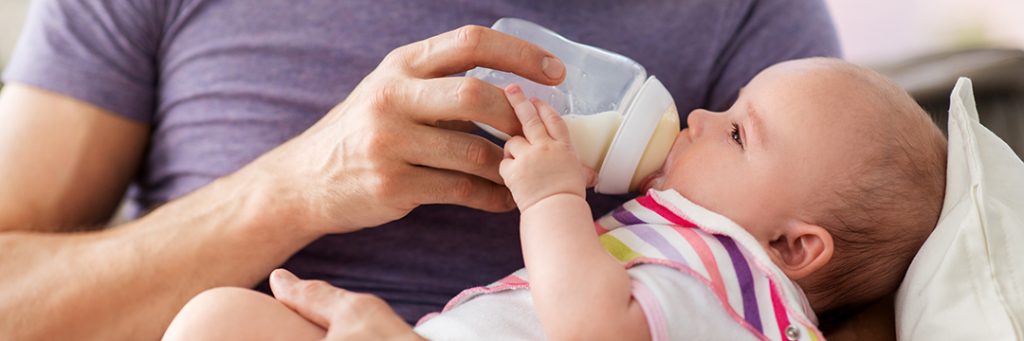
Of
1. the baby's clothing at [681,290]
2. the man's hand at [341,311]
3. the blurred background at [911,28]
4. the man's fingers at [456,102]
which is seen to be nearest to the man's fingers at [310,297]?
the man's hand at [341,311]

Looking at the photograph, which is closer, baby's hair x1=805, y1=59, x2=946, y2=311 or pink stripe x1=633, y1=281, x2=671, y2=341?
pink stripe x1=633, y1=281, x2=671, y2=341

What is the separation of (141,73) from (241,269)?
1.34 feet

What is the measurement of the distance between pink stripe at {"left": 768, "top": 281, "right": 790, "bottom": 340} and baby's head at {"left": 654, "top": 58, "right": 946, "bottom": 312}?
7 cm

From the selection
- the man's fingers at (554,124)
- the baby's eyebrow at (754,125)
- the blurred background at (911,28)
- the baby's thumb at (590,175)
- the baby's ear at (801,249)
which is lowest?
the blurred background at (911,28)

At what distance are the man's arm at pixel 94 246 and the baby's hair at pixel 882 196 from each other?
2.27 ft

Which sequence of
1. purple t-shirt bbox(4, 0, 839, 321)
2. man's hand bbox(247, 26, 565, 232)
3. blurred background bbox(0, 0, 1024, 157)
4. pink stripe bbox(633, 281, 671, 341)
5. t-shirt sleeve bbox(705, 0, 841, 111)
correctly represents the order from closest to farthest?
1. pink stripe bbox(633, 281, 671, 341)
2. man's hand bbox(247, 26, 565, 232)
3. purple t-shirt bbox(4, 0, 839, 321)
4. t-shirt sleeve bbox(705, 0, 841, 111)
5. blurred background bbox(0, 0, 1024, 157)

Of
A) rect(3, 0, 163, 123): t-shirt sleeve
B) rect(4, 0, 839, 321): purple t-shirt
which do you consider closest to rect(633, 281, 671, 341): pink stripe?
rect(4, 0, 839, 321): purple t-shirt

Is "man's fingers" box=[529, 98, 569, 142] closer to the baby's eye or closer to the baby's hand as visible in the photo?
the baby's hand

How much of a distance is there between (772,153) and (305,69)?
73 centimetres

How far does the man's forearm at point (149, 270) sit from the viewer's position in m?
1.28

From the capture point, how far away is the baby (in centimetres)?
94

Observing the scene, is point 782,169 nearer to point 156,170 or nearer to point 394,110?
point 394,110

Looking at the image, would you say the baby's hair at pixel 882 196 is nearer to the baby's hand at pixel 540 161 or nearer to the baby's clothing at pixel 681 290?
the baby's clothing at pixel 681 290

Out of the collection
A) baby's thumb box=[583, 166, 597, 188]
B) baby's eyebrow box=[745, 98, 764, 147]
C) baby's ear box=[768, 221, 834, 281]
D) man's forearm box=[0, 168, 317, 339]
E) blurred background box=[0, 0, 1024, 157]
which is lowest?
blurred background box=[0, 0, 1024, 157]
